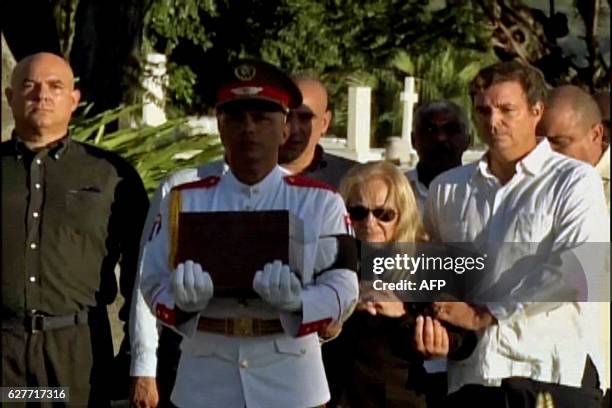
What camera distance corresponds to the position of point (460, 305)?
2.99 metres

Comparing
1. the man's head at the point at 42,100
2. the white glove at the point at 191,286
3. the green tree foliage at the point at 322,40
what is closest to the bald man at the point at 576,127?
the green tree foliage at the point at 322,40

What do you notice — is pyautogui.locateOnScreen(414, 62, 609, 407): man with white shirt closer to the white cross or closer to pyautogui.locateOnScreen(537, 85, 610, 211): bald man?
pyautogui.locateOnScreen(537, 85, 610, 211): bald man

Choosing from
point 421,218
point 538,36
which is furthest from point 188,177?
point 538,36

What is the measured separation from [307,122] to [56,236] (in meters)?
0.63

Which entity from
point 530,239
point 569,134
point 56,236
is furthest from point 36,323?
point 569,134

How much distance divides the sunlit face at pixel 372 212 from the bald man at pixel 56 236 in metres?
0.52

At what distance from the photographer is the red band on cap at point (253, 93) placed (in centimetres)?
289

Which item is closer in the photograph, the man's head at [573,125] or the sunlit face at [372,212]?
the sunlit face at [372,212]

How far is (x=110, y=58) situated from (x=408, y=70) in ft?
2.62

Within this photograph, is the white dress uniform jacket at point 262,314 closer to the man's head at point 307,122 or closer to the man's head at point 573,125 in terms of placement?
the man's head at point 307,122

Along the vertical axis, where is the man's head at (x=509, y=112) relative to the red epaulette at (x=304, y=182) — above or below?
above

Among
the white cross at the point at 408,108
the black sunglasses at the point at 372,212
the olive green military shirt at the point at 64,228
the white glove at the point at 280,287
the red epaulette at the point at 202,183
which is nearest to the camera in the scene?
the white glove at the point at 280,287

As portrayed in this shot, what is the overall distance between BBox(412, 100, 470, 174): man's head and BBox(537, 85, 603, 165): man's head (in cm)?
20

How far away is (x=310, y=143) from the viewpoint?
3189 millimetres
